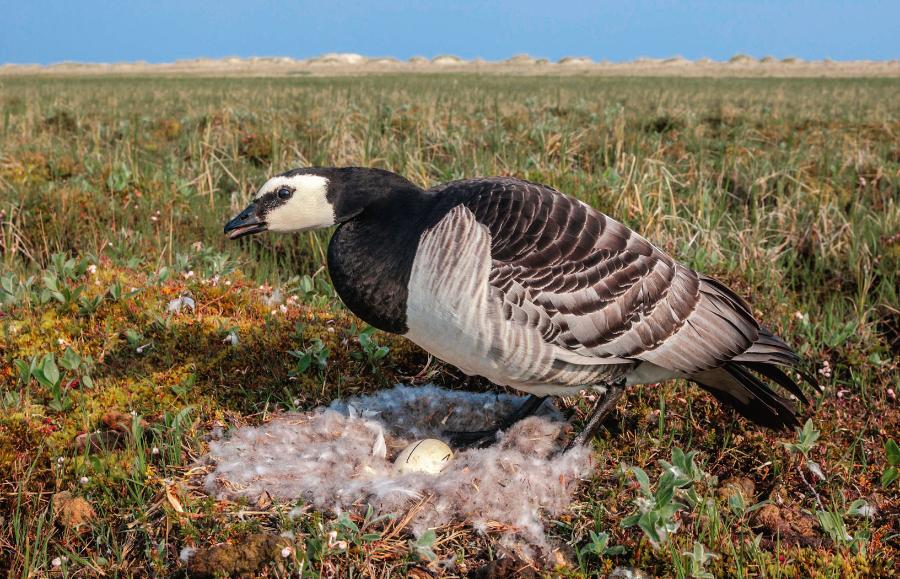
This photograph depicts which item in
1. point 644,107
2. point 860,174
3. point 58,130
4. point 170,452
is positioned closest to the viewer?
point 170,452

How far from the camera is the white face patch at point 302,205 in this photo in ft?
13.6

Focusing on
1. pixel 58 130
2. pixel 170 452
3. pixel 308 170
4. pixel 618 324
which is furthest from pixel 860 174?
pixel 58 130

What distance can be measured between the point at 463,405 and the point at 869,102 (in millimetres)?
22138

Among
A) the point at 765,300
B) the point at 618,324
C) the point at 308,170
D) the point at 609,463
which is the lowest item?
the point at 609,463

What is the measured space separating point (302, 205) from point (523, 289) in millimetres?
1332

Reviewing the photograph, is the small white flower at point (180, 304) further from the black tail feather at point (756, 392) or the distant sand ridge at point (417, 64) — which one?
the distant sand ridge at point (417, 64)

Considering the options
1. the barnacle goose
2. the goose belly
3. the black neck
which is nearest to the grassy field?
the barnacle goose

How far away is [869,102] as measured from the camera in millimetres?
22109

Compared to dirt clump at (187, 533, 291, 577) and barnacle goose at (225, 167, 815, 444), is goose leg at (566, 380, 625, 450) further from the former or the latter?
dirt clump at (187, 533, 291, 577)

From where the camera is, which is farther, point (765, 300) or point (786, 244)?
point (786, 244)

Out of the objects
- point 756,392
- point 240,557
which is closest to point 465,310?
point 240,557

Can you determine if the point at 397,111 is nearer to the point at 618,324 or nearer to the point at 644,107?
the point at 644,107

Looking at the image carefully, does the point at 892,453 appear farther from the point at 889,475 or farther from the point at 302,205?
the point at 302,205

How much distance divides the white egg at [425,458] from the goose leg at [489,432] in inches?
16.1
